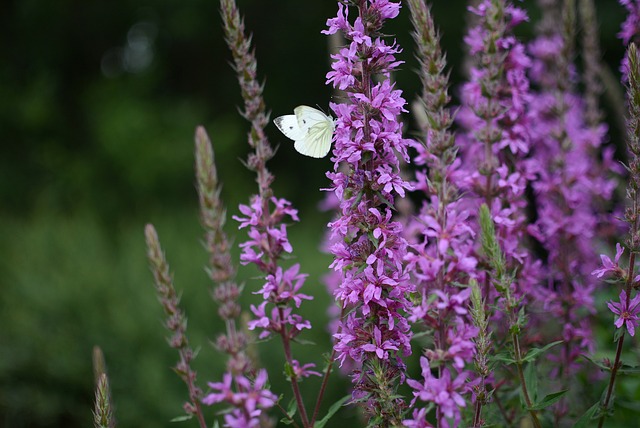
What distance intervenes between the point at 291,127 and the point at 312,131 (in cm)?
9

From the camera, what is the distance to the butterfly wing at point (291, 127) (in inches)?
94.3

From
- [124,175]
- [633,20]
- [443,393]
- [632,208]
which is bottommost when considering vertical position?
[124,175]

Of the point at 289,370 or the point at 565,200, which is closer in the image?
the point at 289,370

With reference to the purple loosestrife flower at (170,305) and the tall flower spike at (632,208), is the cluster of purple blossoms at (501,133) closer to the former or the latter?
the tall flower spike at (632,208)

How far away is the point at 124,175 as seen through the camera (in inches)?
489

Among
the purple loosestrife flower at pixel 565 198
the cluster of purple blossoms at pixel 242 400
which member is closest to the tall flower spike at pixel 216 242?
the cluster of purple blossoms at pixel 242 400

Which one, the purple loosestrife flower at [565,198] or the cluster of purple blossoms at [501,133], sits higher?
the cluster of purple blossoms at [501,133]

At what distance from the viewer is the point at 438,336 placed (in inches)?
77.5

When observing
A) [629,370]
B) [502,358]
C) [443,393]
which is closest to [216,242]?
[443,393]

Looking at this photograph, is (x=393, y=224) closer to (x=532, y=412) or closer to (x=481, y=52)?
(x=532, y=412)

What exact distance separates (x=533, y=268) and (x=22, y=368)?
5.61 m

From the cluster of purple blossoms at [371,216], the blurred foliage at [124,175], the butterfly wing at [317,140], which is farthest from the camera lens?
the blurred foliage at [124,175]

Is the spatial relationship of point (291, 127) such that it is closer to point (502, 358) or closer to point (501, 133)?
point (501, 133)

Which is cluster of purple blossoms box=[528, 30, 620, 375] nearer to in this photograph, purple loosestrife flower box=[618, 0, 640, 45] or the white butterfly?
purple loosestrife flower box=[618, 0, 640, 45]
